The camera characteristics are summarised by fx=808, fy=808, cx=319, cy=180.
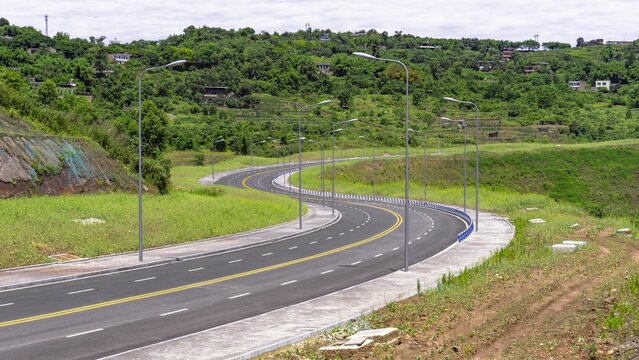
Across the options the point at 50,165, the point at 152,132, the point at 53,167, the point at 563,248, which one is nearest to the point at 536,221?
the point at 563,248

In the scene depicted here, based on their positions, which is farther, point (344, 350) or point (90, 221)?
point (90, 221)

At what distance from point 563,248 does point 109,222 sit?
24.2 meters

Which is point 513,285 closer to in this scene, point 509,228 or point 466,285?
point 466,285

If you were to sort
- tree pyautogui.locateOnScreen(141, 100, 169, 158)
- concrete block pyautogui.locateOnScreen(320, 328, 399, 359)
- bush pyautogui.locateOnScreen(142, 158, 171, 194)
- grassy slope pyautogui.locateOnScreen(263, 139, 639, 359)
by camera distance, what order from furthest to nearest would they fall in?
tree pyautogui.locateOnScreen(141, 100, 169, 158)
bush pyautogui.locateOnScreen(142, 158, 171, 194)
concrete block pyautogui.locateOnScreen(320, 328, 399, 359)
grassy slope pyautogui.locateOnScreen(263, 139, 639, 359)

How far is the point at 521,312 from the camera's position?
885 inches

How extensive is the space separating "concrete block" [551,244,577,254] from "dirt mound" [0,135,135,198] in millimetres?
30526

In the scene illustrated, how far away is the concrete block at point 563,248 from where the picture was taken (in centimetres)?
3819

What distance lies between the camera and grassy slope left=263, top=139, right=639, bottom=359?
60.8 feet

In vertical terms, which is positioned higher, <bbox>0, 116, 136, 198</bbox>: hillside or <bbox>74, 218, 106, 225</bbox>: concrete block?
<bbox>0, 116, 136, 198</bbox>: hillside

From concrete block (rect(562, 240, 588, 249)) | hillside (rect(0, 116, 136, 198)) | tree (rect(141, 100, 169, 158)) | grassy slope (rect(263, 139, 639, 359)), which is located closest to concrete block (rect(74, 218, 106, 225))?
hillside (rect(0, 116, 136, 198))

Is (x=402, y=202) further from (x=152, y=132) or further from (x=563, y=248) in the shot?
(x=563, y=248)

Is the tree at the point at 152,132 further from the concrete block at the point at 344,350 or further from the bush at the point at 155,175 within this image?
the concrete block at the point at 344,350

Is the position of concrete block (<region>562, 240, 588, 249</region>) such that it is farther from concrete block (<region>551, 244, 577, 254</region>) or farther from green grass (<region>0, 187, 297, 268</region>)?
green grass (<region>0, 187, 297, 268</region>)

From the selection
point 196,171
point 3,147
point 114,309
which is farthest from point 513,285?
point 196,171
